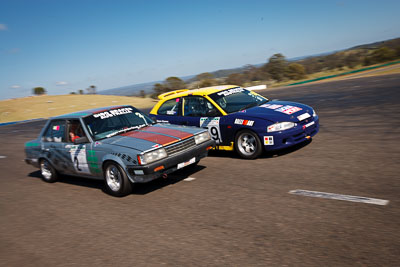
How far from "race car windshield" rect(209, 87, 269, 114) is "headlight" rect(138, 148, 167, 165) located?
239 cm

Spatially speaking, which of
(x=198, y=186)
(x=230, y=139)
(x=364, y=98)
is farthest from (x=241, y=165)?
(x=364, y=98)

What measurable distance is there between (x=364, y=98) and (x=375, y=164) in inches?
365

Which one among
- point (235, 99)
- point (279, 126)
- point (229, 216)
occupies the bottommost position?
point (229, 216)

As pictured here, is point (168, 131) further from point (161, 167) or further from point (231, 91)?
point (231, 91)

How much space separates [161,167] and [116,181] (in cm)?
97

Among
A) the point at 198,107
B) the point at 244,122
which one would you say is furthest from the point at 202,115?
the point at 244,122

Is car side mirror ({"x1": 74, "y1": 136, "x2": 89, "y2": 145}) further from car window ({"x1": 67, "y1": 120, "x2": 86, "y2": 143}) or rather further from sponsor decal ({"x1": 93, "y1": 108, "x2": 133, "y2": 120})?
sponsor decal ({"x1": 93, "y1": 108, "x2": 133, "y2": 120})

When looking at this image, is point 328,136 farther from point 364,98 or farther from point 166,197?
point 364,98

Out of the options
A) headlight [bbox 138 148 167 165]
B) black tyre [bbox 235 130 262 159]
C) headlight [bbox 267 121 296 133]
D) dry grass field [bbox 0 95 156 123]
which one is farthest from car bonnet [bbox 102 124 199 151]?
dry grass field [bbox 0 95 156 123]

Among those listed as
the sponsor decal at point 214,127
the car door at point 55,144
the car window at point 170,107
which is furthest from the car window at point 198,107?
the car door at point 55,144

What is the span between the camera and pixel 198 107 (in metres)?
8.08

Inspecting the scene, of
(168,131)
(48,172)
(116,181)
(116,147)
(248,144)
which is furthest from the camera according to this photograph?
(48,172)

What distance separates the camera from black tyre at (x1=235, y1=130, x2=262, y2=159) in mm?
7031

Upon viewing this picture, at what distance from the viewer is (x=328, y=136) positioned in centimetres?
858
